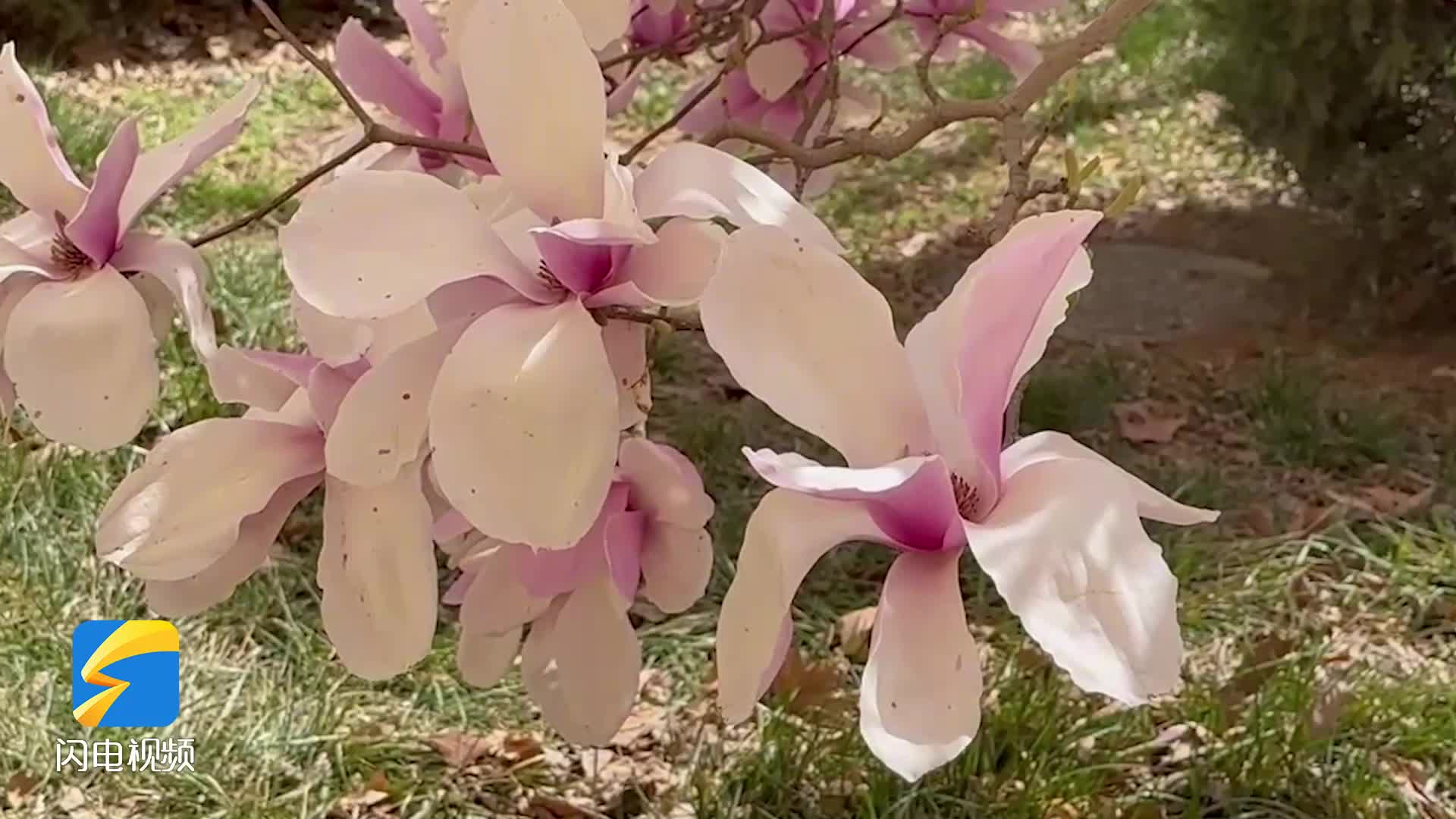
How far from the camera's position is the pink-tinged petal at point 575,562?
0.61m

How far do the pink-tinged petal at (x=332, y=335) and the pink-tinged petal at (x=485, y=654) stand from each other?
190mm

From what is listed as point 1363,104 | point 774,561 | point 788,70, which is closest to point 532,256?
point 774,561

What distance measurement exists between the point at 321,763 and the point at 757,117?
68 cm

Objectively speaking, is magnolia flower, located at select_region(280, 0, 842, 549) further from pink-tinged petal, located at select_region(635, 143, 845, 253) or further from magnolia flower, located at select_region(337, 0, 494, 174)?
magnolia flower, located at select_region(337, 0, 494, 174)

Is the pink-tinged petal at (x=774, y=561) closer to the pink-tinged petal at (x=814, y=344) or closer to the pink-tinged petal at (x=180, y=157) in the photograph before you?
the pink-tinged petal at (x=814, y=344)

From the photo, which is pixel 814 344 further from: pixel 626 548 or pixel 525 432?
pixel 626 548

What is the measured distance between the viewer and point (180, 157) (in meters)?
0.57

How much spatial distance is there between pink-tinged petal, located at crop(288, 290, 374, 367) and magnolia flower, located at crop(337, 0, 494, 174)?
0.55 ft

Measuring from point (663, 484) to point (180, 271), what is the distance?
20cm

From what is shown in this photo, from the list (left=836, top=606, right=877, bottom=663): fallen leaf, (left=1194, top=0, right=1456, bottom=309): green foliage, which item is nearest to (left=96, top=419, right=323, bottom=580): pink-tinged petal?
(left=836, top=606, right=877, bottom=663): fallen leaf

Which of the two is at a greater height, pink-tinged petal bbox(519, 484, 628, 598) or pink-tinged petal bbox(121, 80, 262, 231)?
pink-tinged petal bbox(121, 80, 262, 231)

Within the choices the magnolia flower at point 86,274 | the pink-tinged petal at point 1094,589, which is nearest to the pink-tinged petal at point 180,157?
the magnolia flower at point 86,274

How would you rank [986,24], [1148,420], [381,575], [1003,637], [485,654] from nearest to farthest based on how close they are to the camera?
1. [381,575]
2. [485,654]
3. [986,24]
4. [1003,637]
5. [1148,420]

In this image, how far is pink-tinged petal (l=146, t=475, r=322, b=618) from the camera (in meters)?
0.54
